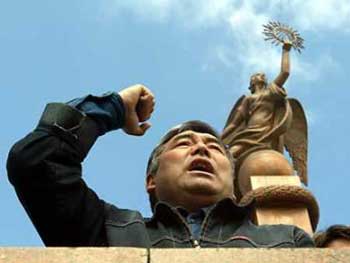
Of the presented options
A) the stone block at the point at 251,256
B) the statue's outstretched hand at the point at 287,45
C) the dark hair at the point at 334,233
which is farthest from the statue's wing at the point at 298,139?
the stone block at the point at 251,256

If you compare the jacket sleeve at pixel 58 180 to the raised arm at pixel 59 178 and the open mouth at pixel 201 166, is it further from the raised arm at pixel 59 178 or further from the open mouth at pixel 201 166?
the open mouth at pixel 201 166

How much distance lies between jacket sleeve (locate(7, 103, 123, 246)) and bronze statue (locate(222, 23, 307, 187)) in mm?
5685

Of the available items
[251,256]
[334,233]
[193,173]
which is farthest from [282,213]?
[251,256]

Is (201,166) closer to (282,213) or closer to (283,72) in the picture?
(282,213)

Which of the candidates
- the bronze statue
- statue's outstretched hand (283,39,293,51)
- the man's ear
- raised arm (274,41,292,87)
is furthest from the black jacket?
statue's outstretched hand (283,39,293,51)

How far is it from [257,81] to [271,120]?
83 centimetres

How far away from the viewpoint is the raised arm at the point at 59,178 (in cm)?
397

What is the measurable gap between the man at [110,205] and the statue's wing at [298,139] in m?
6.42

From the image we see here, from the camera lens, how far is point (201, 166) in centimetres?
450

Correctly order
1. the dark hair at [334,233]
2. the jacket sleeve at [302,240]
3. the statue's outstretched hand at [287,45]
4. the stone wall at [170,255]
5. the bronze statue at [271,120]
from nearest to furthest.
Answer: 1. the stone wall at [170,255]
2. the jacket sleeve at [302,240]
3. the dark hair at [334,233]
4. the bronze statue at [271,120]
5. the statue's outstretched hand at [287,45]

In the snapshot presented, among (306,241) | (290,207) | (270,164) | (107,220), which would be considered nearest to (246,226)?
(306,241)

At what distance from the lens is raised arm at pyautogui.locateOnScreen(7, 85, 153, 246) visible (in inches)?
156

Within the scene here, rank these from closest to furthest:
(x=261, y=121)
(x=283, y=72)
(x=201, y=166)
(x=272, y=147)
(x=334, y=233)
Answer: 1. (x=201, y=166)
2. (x=334, y=233)
3. (x=272, y=147)
4. (x=261, y=121)
5. (x=283, y=72)

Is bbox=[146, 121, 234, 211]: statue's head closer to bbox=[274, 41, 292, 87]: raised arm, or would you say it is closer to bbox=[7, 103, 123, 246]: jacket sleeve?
bbox=[7, 103, 123, 246]: jacket sleeve
